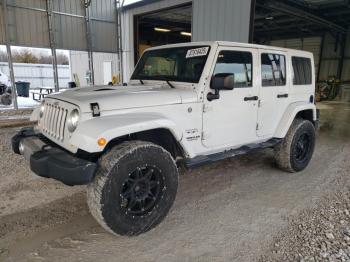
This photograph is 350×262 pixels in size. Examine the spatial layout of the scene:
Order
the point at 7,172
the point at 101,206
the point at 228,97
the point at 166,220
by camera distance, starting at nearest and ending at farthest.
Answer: the point at 101,206 → the point at 166,220 → the point at 228,97 → the point at 7,172

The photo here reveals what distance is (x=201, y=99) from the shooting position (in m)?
3.10

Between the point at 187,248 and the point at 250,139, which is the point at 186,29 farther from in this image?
the point at 187,248

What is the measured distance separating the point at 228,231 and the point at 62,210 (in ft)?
5.97

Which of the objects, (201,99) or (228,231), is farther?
(201,99)

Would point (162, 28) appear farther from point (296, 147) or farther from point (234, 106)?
point (234, 106)

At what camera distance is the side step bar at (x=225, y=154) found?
311 centimetres

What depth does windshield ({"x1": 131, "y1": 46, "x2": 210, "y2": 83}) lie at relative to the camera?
10.7 ft

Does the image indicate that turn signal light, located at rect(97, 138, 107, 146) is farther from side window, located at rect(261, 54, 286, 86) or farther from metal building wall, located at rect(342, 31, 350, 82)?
metal building wall, located at rect(342, 31, 350, 82)

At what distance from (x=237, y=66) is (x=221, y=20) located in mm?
5195

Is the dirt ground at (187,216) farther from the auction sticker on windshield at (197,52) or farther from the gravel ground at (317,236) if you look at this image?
the auction sticker on windshield at (197,52)

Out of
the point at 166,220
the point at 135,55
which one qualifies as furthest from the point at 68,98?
the point at 135,55

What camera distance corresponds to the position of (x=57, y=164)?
237 cm

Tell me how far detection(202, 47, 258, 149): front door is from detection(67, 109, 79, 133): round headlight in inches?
53.8

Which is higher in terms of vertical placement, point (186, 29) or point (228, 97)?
point (186, 29)
